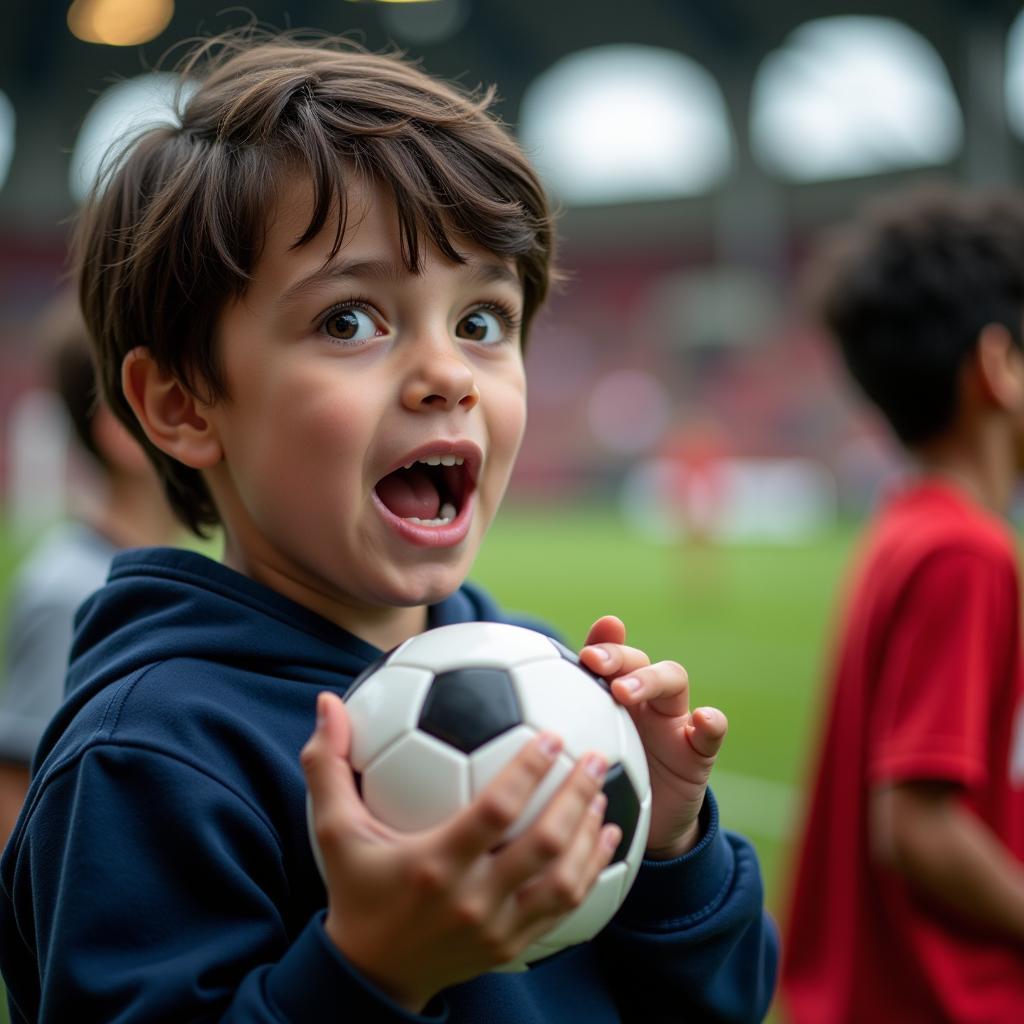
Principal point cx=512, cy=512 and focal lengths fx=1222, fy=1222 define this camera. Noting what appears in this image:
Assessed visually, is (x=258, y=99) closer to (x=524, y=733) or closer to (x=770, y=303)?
(x=524, y=733)

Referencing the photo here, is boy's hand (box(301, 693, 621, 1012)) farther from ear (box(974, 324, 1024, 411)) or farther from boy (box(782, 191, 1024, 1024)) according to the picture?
ear (box(974, 324, 1024, 411))

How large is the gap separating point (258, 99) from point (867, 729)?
64.9 inches

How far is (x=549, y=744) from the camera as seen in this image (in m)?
1.04

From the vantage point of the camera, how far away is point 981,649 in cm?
216

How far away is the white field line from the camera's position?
5.39 metres

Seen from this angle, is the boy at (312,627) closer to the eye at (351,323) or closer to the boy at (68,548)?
the eye at (351,323)

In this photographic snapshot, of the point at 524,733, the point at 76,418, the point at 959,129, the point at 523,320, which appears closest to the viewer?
the point at 524,733

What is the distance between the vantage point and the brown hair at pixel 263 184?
133cm

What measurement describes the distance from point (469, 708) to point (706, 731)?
0.92 feet

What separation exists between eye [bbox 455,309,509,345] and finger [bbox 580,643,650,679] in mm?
381

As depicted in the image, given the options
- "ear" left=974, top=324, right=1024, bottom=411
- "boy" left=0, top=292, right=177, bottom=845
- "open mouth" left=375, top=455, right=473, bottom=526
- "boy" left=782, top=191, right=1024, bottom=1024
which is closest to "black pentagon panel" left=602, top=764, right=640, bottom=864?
"open mouth" left=375, top=455, right=473, bottom=526

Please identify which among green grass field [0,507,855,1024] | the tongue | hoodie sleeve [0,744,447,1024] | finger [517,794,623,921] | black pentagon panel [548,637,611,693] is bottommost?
green grass field [0,507,855,1024]

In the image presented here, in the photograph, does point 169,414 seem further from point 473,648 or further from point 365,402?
point 473,648

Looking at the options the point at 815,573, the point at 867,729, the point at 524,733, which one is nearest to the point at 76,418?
the point at 867,729
